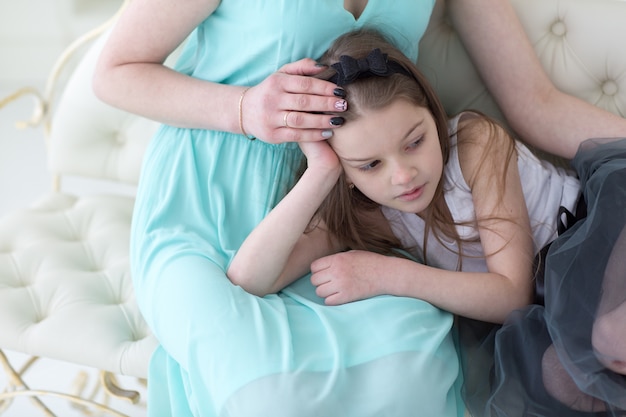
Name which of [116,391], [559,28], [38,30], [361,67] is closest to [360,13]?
[361,67]

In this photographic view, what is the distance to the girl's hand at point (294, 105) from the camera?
132 cm

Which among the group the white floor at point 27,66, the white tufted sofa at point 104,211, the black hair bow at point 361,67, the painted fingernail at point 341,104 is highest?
the black hair bow at point 361,67

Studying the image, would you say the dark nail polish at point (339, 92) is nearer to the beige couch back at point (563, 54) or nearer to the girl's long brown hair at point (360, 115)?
the girl's long brown hair at point (360, 115)

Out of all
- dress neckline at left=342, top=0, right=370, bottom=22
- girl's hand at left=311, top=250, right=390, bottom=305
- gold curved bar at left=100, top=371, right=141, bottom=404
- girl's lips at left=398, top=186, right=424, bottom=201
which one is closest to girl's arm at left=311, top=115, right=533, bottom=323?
girl's hand at left=311, top=250, right=390, bottom=305

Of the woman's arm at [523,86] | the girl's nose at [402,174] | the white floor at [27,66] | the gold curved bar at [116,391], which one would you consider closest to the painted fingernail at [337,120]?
the girl's nose at [402,174]

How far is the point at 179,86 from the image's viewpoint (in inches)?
59.5

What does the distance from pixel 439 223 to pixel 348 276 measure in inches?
8.6

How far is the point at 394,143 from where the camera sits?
132 cm

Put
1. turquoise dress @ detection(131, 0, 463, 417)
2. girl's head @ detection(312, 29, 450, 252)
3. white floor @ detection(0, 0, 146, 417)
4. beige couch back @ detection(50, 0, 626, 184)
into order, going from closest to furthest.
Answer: turquoise dress @ detection(131, 0, 463, 417), girl's head @ detection(312, 29, 450, 252), beige couch back @ detection(50, 0, 626, 184), white floor @ detection(0, 0, 146, 417)

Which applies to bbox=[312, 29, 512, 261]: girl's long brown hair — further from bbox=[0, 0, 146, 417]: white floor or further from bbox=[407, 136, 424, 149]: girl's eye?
bbox=[0, 0, 146, 417]: white floor

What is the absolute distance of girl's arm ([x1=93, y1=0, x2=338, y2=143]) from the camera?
1378 millimetres

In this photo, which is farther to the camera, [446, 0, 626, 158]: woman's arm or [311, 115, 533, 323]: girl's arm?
[446, 0, 626, 158]: woman's arm

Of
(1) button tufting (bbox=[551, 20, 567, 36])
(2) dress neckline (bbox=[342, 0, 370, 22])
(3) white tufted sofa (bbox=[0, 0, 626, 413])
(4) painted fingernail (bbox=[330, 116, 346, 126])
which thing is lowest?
→ (3) white tufted sofa (bbox=[0, 0, 626, 413])

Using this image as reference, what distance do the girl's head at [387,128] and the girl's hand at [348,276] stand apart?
0.36ft
